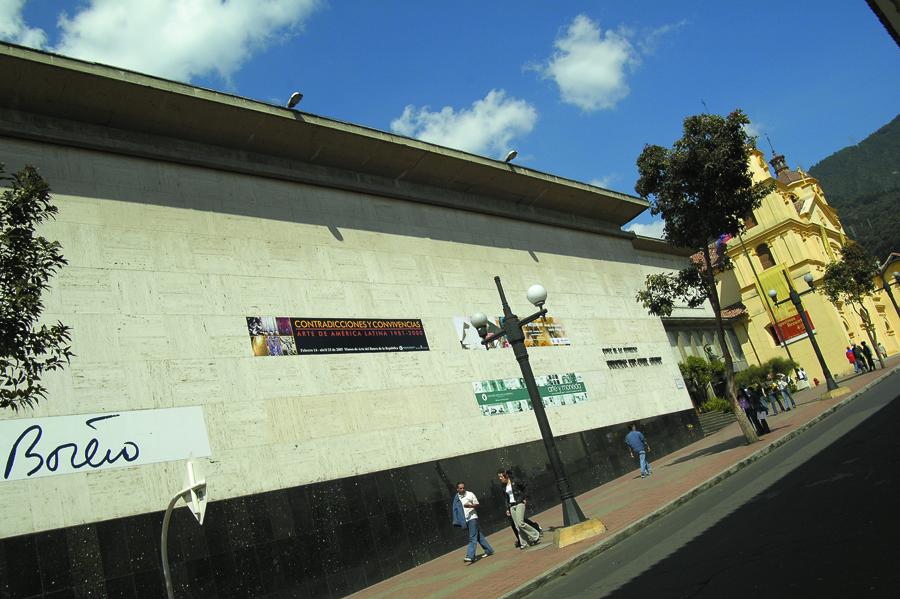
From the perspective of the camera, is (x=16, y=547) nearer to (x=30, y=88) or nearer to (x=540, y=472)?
(x=30, y=88)

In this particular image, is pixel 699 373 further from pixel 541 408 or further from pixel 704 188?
pixel 541 408

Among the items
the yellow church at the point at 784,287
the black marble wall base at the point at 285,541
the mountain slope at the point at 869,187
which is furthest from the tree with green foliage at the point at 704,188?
the mountain slope at the point at 869,187

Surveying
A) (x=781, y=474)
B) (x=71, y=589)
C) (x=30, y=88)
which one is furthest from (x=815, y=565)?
(x=30, y=88)

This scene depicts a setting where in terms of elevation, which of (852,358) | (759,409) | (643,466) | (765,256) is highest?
(765,256)

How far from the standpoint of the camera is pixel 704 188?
20984 mm

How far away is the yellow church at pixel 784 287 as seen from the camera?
50.4m

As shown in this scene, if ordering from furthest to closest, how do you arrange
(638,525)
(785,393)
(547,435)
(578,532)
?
1. (785,393)
2. (547,435)
3. (578,532)
4. (638,525)

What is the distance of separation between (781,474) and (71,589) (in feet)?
41.3

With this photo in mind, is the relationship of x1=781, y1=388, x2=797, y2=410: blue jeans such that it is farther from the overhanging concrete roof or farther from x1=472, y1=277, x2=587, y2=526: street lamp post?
x1=472, y1=277, x2=587, y2=526: street lamp post

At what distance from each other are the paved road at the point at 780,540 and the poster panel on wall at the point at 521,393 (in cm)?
765

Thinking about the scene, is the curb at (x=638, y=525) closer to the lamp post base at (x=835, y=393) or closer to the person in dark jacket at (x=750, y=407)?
Answer: the person in dark jacket at (x=750, y=407)

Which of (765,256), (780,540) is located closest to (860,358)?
(765,256)

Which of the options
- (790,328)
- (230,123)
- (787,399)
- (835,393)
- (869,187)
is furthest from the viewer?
(869,187)
